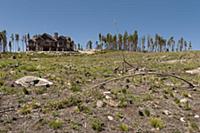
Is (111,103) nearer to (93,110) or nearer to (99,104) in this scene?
(99,104)

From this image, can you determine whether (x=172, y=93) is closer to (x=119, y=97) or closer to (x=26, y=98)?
(x=119, y=97)

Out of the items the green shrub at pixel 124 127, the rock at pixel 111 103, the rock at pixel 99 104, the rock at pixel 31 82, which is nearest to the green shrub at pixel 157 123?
the green shrub at pixel 124 127

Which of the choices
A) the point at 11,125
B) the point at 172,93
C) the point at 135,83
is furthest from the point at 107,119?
the point at 135,83

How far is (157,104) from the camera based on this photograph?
1263 centimetres

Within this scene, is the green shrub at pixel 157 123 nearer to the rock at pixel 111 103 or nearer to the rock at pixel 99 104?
the rock at pixel 111 103

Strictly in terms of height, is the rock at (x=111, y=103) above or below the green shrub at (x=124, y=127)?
above

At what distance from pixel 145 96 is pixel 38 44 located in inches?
4650

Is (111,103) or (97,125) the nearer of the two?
(97,125)

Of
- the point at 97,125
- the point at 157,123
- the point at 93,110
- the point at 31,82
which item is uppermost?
the point at 31,82

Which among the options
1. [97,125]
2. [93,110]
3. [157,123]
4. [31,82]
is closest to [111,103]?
[93,110]

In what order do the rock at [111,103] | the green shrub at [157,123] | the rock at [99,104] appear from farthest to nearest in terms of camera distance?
1. the rock at [111,103]
2. the rock at [99,104]
3. the green shrub at [157,123]

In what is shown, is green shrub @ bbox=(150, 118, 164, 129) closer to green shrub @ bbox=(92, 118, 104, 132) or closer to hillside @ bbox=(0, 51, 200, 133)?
hillside @ bbox=(0, 51, 200, 133)

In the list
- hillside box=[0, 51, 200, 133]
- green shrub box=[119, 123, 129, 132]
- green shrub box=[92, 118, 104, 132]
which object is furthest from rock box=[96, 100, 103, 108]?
green shrub box=[119, 123, 129, 132]

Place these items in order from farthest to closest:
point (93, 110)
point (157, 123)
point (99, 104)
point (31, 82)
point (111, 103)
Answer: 1. point (31, 82)
2. point (111, 103)
3. point (99, 104)
4. point (93, 110)
5. point (157, 123)
